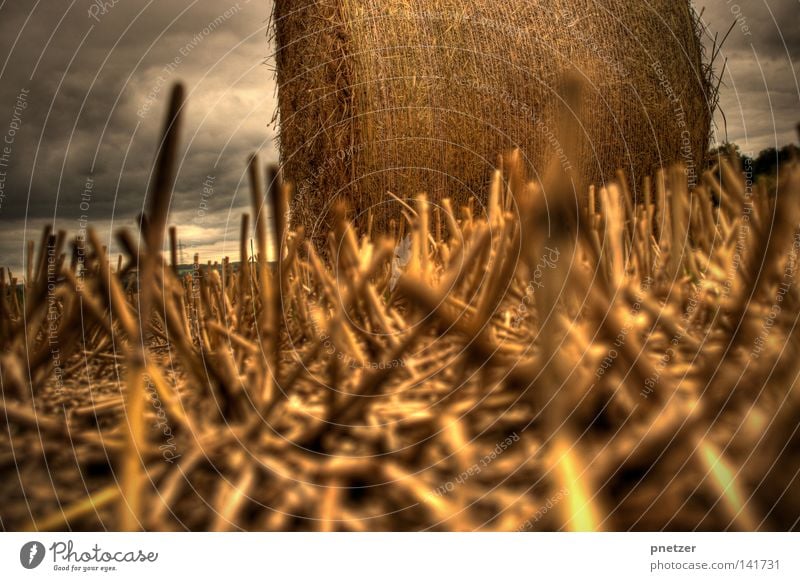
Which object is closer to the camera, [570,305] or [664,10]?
[570,305]

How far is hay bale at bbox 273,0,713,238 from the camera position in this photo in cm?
147

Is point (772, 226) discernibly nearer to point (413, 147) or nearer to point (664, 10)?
point (413, 147)

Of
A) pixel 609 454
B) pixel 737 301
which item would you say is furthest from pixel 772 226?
pixel 609 454

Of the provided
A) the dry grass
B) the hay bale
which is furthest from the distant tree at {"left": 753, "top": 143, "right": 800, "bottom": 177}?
the hay bale

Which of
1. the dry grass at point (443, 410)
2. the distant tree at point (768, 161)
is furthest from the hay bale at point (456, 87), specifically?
the dry grass at point (443, 410)

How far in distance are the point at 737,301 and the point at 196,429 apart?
0.92 feet

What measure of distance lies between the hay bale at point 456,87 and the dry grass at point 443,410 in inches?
44.8
